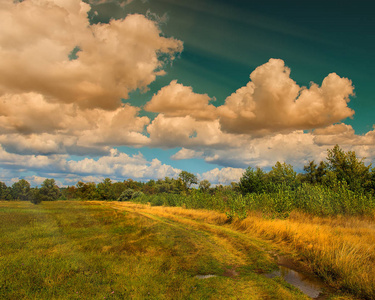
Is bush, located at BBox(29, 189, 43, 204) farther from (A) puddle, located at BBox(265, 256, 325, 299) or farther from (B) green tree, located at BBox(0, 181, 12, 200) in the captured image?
(A) puddle, located at BBox(265, 256, 325, 299)

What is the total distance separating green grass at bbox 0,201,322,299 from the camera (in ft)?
18.9

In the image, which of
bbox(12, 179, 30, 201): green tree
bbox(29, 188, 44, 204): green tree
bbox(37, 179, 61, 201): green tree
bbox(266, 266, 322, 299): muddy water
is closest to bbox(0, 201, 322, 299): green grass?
bbox(266, 266, 322, 299): muddy water

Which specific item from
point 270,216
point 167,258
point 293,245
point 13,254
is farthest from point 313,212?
point 13,254

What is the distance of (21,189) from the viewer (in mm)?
64250

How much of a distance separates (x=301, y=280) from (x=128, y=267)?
622 cm

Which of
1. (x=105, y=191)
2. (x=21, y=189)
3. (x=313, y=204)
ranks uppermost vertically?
(x=313, y=204)

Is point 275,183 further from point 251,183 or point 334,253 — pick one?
point 334,253

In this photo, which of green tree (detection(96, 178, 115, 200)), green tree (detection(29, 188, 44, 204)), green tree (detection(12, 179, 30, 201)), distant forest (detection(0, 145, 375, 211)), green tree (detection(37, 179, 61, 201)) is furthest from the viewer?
green tree (detection(96, 178, 115, 200))

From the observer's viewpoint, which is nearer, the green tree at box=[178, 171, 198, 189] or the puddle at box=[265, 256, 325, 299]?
the puddle at box=[265, 256, 325, 299]

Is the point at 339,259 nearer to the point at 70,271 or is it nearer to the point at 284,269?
the point at 284,269

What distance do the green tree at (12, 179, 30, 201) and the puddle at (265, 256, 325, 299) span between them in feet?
230

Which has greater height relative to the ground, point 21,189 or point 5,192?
point 21,189

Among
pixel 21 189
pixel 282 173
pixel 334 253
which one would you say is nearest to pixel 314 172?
pixel 282 173

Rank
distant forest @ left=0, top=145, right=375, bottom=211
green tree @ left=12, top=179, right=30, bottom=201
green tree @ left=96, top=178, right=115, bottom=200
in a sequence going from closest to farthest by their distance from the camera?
distant forest @ left=0, top=145, right=375, bottom=211 < green tree @ left=12, top=179, right=30, bottom=201 < green tree @ left=96, top=178, right=115, bottom=200
